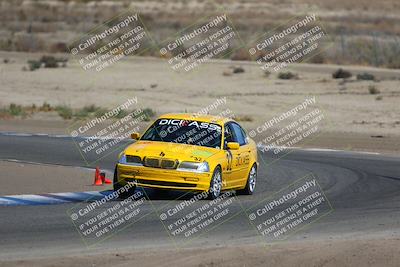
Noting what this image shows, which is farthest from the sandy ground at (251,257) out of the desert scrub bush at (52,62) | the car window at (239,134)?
the desert scrub bush at (52,62)

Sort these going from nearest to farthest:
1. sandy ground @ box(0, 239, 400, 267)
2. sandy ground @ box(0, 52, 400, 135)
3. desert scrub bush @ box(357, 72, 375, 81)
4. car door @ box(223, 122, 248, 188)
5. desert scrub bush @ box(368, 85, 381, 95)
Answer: sandy ground @ box(0, 239, 400, 267), car door @ box(223, 122, 248, 188), sandy ground @ box(0, 52, 400, 135), desert scrub bush @ box(368, 85, 381, 95), desert scrub bush @ box(357, 72, 375, 81)

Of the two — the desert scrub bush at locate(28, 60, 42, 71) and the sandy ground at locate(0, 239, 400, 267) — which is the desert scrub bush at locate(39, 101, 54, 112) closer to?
the desert scrub bush at locate(28, 60, 42, 71)

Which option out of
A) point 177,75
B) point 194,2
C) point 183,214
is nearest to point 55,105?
point 177,75

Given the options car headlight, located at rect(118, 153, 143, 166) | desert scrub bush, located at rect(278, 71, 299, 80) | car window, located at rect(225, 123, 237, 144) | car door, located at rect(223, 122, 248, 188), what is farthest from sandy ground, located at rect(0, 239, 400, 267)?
desert scrub bush, located at rect(278, 71, 299, 80)

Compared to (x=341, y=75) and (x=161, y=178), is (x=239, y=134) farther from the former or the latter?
(x=341, y=75)

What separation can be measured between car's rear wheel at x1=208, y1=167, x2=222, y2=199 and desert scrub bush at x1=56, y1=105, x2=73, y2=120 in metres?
18.8

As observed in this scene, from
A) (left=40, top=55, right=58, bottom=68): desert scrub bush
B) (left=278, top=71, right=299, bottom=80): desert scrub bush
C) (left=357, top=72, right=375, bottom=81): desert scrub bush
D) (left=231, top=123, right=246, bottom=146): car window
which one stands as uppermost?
(left=40, top=55, right=58, bottom=68): desert scrub bush

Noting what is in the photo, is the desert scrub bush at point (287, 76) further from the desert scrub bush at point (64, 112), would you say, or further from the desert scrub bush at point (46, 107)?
the desert scrub bush at point (46, 107)

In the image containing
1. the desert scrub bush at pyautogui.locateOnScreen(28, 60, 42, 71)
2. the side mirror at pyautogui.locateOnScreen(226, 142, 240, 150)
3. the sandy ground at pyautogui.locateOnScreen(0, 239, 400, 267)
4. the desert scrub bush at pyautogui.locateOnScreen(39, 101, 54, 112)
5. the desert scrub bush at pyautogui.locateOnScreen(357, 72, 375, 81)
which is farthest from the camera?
the desert scrub bush at pyautogui.locateOnScreen(28, 60, 42, 71)

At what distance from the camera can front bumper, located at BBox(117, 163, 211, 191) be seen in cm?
1689

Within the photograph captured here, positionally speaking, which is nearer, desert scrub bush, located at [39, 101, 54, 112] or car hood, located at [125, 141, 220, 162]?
car hood, located at [125, 141, 220, 162]

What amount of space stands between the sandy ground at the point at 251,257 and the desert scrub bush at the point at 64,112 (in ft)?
76.5

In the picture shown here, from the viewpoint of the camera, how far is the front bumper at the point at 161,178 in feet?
55.4

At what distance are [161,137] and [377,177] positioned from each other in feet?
20.0
